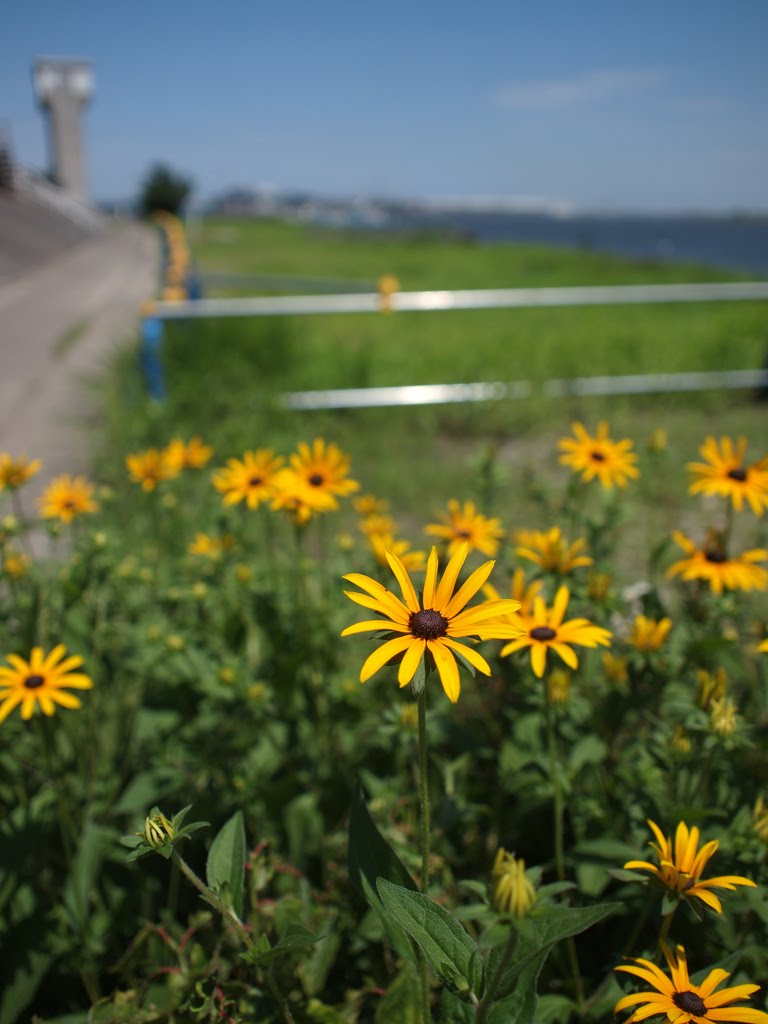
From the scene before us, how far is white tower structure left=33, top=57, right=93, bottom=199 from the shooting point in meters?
2.48

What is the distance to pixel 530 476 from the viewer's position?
2512 millimetres

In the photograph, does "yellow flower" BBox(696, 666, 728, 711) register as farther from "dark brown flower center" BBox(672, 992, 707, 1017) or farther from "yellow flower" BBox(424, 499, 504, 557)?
"yellow flower" BBox(424, 499, 504, 557)

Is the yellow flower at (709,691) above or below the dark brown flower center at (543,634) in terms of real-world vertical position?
below

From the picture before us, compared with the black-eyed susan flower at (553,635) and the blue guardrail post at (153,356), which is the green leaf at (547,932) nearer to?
the black-eyed susan flower at (553,635)

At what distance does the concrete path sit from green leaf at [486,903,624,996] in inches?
40.0

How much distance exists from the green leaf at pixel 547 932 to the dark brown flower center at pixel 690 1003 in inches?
5.8

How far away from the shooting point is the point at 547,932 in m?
0.96

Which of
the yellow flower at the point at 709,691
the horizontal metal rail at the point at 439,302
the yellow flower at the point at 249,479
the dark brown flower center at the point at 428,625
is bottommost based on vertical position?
the yellow flower at the point at 709,691

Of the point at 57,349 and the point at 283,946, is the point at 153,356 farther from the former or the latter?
the point at 283,946

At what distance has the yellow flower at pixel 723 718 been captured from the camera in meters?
1.24

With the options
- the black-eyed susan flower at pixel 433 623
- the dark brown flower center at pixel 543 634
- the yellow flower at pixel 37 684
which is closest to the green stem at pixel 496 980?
the black-eyed susan flower at pixel 433 623

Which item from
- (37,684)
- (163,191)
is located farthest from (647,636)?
(163,191)

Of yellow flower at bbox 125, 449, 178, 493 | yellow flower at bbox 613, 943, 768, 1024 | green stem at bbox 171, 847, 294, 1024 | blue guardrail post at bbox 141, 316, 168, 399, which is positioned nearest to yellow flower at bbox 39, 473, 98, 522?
yellow flower at bbox 125, 449, 178, 493

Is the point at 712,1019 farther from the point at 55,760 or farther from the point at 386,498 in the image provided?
the point at 386,498
